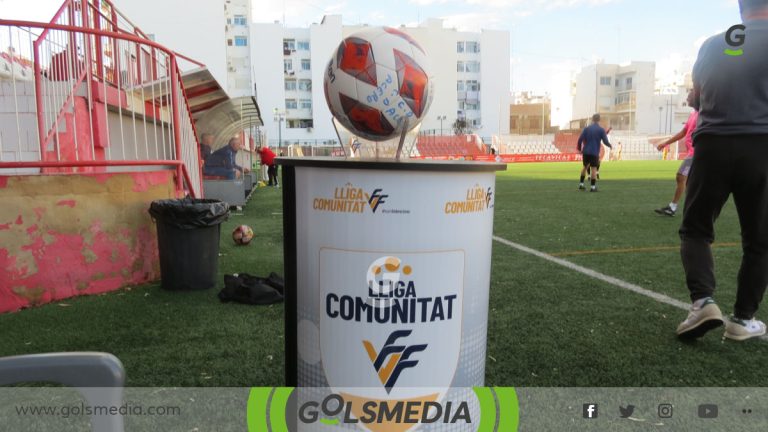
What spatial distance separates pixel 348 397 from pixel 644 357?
2029 mm

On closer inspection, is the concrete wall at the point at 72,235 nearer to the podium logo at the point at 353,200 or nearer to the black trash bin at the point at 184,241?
the black trash bin at the point at 184,241

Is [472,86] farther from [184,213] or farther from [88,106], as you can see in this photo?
[184,213]

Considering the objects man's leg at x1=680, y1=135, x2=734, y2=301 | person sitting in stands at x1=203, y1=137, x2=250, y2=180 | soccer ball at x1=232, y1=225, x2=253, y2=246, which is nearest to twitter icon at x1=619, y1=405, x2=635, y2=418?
man's leg at x1=680, y1=135, x2=734, y2=301

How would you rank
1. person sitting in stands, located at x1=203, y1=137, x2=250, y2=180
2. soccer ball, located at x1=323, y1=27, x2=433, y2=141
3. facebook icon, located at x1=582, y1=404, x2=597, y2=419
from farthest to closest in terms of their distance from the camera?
person sitting in stands, located at x1=203, y1=137, x2=250, y2=180 < facebook icon, located at x1=582, y1=404, x2=597, y2=419 < soccer ball, located at x1=323, y1=27, x2=433, y2=141

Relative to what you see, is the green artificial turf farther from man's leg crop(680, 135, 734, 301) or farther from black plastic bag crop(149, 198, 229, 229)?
black plastic bag crop(149, 198, 229, 229)

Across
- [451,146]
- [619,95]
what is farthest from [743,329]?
[619,95]

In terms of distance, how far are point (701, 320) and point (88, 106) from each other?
18.6 feet

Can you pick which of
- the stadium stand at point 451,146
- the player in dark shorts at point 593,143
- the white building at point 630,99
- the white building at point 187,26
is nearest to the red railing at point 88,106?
the player in dark shorts at point 593,143

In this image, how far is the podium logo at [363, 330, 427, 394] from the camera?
1.79 meters

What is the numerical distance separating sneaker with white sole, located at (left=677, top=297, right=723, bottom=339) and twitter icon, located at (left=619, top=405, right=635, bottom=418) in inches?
37.0

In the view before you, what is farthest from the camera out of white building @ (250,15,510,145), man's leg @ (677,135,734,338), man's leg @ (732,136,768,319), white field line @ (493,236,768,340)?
white building @ (250,15,510,145)

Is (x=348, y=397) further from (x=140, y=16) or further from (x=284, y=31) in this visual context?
(x=284, y=31)

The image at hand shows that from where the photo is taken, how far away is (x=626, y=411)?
7.95 ft

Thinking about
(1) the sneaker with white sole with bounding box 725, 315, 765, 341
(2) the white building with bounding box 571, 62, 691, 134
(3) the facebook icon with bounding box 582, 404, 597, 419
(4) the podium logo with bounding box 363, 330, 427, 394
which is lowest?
(3) the facebook icon with bounding box 582, 404, 597, 419
